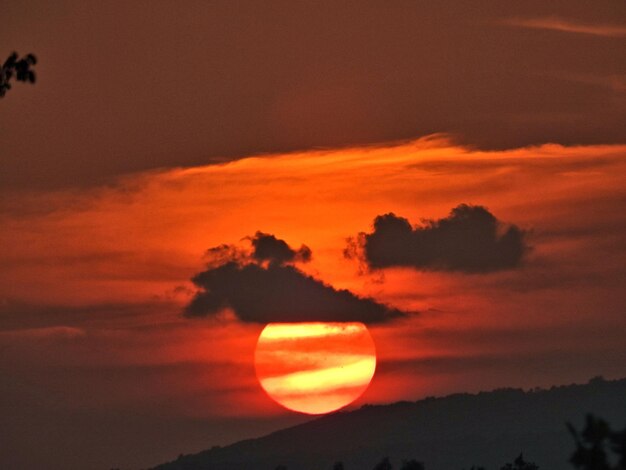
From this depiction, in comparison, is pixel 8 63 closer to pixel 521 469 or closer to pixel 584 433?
pixel 584 433

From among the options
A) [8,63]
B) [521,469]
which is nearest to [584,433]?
[8,63]

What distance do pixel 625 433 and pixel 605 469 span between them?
3920 millimetres

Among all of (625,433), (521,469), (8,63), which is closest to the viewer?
(8,63)

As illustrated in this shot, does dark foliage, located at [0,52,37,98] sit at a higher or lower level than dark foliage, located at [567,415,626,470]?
higher

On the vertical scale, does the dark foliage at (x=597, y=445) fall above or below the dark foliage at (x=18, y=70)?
below

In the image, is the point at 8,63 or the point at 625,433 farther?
the point at 625,433

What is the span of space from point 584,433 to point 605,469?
2035 millimetres

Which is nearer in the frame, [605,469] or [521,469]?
[605,469]

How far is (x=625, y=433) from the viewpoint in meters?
70.5

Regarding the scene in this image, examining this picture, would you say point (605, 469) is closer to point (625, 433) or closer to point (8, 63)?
point (625, 433)

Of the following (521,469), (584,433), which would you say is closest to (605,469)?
(584,433)

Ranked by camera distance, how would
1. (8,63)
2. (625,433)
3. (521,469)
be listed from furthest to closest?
(521,469), (625,433), (8,63)

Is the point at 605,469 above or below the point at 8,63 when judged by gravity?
below

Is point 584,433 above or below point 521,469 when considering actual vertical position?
below
